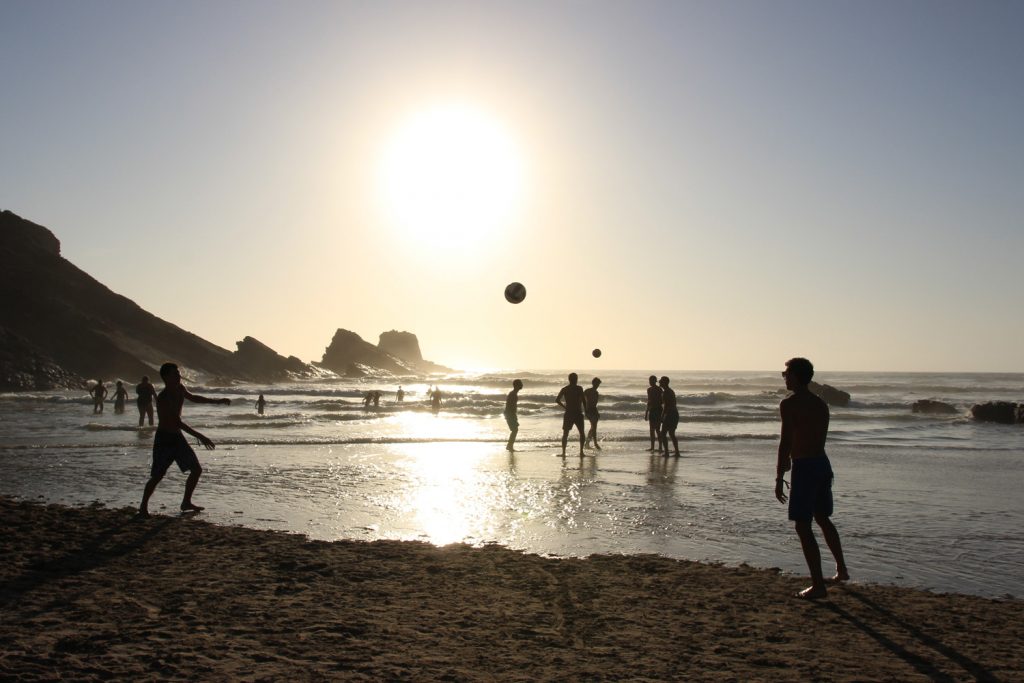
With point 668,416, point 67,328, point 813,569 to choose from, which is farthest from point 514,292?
point 67,328

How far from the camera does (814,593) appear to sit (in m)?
6.05

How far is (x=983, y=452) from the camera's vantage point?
20.2 metres

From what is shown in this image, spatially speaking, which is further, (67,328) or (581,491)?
(67,328)

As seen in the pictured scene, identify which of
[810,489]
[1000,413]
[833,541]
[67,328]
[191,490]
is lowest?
[1000,413]

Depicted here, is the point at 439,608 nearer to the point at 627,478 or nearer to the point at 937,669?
the point at 937,669

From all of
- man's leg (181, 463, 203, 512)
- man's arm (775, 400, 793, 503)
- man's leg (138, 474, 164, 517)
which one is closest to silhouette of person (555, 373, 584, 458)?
man's leg (181, 463, 203, 512)

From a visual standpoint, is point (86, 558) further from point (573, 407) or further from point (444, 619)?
point (573, 407)

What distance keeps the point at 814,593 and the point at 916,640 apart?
3.44 feet

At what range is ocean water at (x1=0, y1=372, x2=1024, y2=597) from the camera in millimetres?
8203

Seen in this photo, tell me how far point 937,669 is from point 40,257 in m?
83.9

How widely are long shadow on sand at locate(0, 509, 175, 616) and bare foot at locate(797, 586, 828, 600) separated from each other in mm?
5715

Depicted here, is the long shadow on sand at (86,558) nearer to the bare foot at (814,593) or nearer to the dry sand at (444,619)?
the dry sand at (444,619)

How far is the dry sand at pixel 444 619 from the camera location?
4359 mm

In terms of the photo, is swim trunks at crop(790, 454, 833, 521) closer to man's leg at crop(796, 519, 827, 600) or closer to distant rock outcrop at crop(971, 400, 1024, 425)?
man's leg at crop(796, 519, 827, 600)
